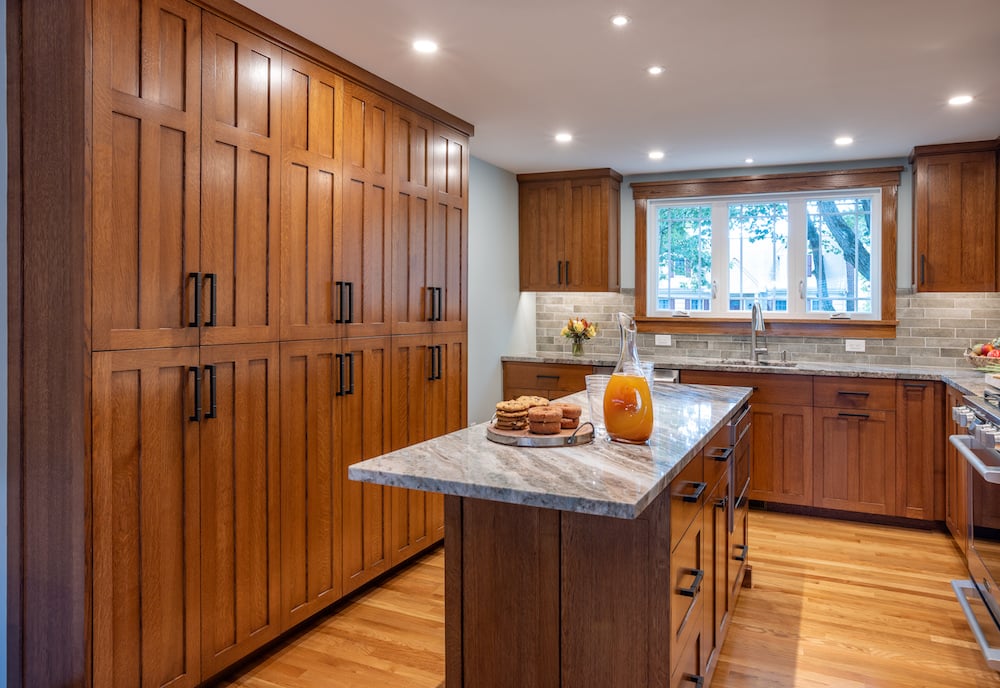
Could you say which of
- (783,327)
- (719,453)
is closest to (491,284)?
(783,327)

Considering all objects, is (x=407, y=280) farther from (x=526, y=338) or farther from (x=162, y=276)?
(x=526, y=338)

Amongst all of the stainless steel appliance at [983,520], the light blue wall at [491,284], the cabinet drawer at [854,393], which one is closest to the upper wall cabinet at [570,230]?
the light blue wall at [491,284]

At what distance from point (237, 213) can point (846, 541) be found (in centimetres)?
373

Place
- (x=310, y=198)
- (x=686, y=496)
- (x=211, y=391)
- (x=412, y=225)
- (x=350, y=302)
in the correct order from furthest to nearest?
(x=412, y=225), (x=350, y=302), (x=310, y=198), (x=211, y=391), (x=686, y=496)

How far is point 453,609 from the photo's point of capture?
1.89 m

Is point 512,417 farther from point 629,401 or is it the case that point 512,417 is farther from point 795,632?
point 795,632

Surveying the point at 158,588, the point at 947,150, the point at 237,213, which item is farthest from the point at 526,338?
the point at 158,588

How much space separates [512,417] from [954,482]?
3167 mm

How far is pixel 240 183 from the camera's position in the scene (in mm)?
2430

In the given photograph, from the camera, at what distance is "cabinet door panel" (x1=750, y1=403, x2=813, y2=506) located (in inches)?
178

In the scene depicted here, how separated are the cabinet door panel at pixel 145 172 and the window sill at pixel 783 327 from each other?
388 cm

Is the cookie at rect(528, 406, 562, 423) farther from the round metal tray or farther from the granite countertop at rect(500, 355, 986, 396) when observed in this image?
the granite countertop at rect(500, 355, 986, 396)

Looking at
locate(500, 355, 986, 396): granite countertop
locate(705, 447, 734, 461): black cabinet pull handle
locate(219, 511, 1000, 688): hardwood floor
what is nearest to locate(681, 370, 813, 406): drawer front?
locate(500, 355, 986, 396): granite countertop

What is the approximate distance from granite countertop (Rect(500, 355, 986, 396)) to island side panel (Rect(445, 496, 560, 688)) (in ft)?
9.31
